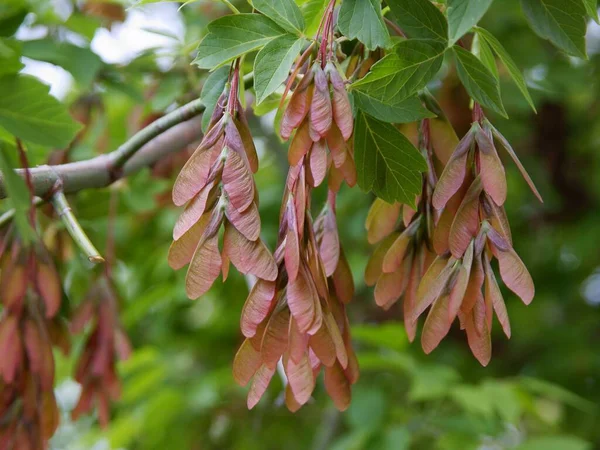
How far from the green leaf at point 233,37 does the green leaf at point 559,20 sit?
21cm

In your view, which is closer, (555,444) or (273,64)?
(273,64)

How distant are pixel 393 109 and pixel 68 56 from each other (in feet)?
2.15

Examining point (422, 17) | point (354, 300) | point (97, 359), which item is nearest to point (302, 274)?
point (422, 17)

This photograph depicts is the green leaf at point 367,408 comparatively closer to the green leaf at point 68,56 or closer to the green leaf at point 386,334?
the green leaf at point 386,334

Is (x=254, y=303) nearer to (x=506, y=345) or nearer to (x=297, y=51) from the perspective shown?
(x=297, y=51)

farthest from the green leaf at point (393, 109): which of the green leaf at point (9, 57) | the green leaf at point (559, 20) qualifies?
the green leaf at point (9, 57)

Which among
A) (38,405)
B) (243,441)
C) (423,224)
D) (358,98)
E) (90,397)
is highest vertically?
(358,98)

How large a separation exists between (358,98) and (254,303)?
7.4 inches

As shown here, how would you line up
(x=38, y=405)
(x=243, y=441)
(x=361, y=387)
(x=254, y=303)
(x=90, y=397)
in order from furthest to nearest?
(x=243, y=441), (x=361, y=387), (x=90, y=397), (x=38, y=405), (x=254, y=303)

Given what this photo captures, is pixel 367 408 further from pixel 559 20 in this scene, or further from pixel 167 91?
pixel 559 20

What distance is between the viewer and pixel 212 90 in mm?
667

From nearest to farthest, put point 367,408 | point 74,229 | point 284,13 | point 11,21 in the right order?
point 284,13, point 74,229, point 11,21, point 367,408

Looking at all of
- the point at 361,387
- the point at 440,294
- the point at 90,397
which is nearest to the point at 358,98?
the point at 440,294

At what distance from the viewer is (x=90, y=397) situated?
1053mm
